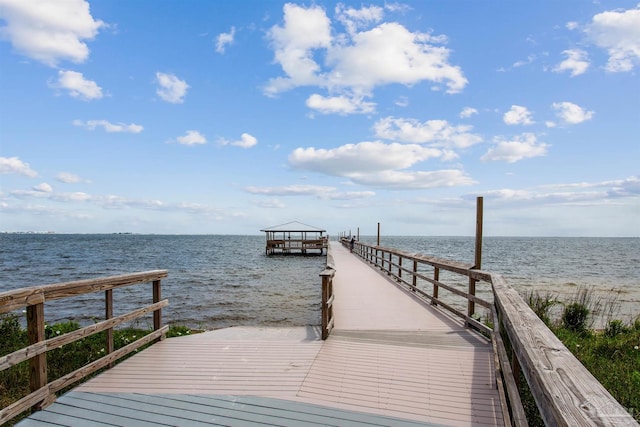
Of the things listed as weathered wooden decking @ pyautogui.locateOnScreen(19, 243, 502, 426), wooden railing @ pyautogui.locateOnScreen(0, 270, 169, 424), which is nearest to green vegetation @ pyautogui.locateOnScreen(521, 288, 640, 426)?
weathered wooden decking @ pyautogui.locateOnScreen(19, 243, 502, 426)

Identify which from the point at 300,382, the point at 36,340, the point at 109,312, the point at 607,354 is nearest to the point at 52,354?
the point at 109,312

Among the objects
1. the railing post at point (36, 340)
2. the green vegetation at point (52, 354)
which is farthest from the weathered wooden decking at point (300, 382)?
the green vegetation at point (52, 354)

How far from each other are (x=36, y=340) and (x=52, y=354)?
9.71ft

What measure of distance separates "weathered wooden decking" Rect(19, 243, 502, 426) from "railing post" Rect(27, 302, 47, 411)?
24 cm

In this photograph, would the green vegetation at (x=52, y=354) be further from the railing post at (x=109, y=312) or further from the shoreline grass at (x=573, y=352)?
the railing post at (x=109, y=312)

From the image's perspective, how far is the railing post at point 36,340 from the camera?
11.3 feet

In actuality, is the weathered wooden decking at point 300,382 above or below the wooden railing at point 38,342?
below

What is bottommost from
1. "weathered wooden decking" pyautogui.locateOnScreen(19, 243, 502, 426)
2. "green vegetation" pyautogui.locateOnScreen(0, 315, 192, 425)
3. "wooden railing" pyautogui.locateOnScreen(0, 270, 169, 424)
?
"green vegetation" pyautogui.locateOnScreen(0, 315, 192, 425)

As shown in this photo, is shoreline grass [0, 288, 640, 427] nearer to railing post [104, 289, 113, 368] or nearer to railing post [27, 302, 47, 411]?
railing post [27, 302, 47, 411]

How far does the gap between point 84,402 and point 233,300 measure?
32.6 feet

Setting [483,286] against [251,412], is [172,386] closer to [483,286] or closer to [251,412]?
[251,412]

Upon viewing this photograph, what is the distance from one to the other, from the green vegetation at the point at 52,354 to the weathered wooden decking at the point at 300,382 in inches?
39.2

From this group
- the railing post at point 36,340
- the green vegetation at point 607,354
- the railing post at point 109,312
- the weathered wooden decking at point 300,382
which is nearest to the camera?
the weathered wooden decking at point 300,382

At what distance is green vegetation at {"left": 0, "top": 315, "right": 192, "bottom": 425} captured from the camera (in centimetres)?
475
